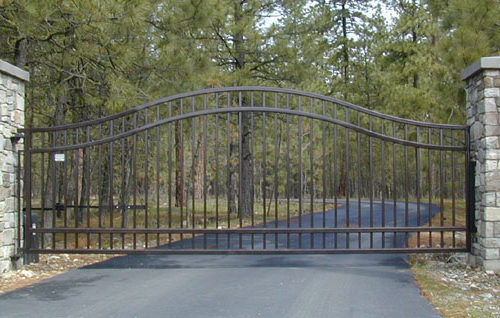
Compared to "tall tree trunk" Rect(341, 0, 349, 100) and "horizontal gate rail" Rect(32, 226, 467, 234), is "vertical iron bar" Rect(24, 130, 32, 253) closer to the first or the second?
"horizontal gate rail" Rect(32, 226, 467, 234)

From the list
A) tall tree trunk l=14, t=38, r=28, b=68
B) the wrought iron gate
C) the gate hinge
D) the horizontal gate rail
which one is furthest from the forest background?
the horizontal gate rail

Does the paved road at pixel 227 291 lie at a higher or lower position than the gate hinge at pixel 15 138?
lower

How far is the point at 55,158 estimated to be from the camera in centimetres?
653

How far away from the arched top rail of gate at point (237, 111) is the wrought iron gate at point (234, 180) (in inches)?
0.9

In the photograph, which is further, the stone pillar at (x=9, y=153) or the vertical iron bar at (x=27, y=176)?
the vertical iron bar at (x=27, y=176)

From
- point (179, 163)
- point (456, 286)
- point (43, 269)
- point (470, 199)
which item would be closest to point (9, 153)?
point (43, 269)

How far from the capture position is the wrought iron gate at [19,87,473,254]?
20.7 feet

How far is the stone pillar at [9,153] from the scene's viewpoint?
6.15 m

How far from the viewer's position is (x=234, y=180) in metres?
24.9

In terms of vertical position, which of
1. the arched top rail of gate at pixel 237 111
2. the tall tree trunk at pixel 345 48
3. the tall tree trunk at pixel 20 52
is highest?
the tall tree trunk at pixel 345 48

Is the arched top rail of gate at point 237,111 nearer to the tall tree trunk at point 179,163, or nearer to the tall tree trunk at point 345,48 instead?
the tall tree trunk at point 179,163

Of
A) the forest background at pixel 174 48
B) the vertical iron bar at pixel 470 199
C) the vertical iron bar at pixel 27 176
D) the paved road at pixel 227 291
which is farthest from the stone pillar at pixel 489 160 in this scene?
the vertical iron bar at pixel 27 176

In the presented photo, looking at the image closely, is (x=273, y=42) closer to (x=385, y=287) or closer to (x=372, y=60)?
(x=385, y=287)

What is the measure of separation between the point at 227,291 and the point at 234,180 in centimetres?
1957
